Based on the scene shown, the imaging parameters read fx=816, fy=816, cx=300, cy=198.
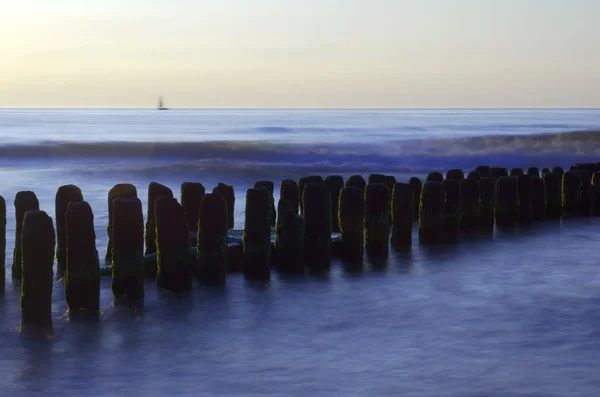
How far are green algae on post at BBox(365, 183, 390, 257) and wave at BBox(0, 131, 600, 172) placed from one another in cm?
2198

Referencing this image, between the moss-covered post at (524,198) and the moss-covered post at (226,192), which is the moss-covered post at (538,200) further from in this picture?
the moss-covered post at (226,192)

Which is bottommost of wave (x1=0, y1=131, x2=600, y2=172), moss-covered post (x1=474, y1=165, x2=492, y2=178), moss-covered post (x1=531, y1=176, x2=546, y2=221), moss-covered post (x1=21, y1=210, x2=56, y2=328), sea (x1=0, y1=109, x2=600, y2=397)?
sea (x1=0, y1=109, x2=600, y2=397)

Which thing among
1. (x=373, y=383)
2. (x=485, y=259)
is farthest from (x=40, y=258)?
(x=485, y=259)

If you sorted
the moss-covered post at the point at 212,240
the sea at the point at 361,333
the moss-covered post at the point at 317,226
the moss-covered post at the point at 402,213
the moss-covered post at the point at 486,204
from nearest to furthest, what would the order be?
1. the sea at the point at 361,333
2. the moss-covered post at the point at 212,240
3. the moss-covered post at the point at 317,226
4. the moss-covered post at the point at 402,213
5. the moss-covered post at the point at 486,204

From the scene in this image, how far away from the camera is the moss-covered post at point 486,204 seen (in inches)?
464

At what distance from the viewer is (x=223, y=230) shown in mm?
7797

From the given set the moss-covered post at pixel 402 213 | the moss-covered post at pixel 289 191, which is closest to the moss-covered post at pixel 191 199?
the moss-covered post at pixel 289 191

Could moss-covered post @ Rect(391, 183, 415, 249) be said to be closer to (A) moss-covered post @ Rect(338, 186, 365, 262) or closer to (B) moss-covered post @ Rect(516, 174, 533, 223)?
(A) moss-covered post @ Rect(338, 186, 365, 262)

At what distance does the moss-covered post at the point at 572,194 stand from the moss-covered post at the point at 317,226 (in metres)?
6.15

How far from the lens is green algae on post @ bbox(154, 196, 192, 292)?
725cm

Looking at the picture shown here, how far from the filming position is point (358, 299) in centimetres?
786

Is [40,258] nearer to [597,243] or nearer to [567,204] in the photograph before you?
[597,243]

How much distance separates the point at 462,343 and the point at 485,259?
3.55 metres

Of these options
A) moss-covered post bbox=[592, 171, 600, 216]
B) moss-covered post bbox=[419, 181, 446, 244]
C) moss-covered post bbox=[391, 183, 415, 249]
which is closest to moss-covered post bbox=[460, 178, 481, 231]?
moss-covered post bbox=[419, 181, 446, 244]
